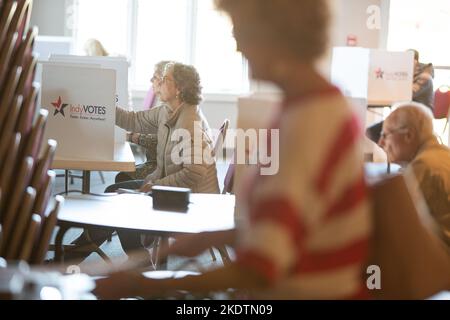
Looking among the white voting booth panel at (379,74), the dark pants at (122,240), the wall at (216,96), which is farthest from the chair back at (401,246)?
the wall at (216,96)

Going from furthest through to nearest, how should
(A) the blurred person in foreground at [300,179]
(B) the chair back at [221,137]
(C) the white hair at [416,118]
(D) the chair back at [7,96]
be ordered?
(B) the chair back at [221,137], (C) the white hair at [416,118], (D) the chair back at [7,96], (A) the blurred person in foreground at [300,179]

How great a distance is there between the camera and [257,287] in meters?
0.75

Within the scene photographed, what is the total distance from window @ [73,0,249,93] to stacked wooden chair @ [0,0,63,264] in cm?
675

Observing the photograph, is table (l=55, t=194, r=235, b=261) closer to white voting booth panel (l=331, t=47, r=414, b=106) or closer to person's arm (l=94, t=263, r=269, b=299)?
person's arm (l=94, t=263, r=269, b=299)

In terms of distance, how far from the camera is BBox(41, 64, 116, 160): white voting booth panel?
305 cm

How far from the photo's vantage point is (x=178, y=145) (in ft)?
11.0

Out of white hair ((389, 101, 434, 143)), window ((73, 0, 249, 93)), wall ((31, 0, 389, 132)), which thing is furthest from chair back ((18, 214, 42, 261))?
window ((73, 0, 249, 93))

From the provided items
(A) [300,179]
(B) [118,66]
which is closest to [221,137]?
(B) [118,66]

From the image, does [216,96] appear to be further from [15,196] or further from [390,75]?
[15,196]

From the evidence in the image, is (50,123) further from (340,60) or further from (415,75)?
(415,75)

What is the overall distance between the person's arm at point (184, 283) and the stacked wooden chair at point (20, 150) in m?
0.13

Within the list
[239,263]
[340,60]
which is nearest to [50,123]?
[239,263]

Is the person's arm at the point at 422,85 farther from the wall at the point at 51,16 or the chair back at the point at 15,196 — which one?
the chair back at the point at 15,196

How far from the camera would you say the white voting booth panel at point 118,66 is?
12.6ft
